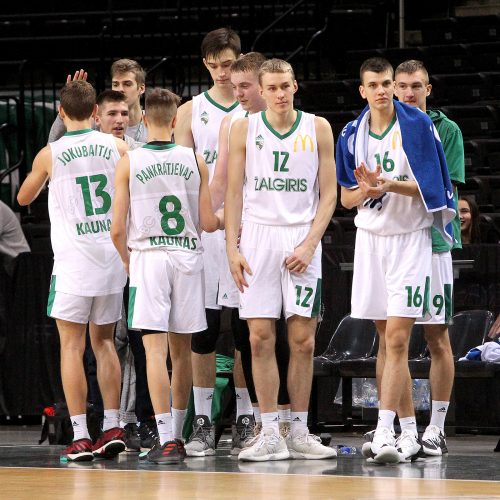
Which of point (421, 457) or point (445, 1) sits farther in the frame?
point (445, 1)

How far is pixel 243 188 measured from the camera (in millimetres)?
6895

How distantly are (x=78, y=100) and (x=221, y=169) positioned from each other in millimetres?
809

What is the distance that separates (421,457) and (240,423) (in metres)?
1.00

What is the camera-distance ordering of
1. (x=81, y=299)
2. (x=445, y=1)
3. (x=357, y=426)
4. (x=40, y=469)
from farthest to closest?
(x=445, y=1), (x=357, y=426), (x=81, y=299), (x=40, y=469)

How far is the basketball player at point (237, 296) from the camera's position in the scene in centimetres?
690

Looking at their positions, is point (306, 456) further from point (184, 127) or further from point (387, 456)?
point (184, 127)

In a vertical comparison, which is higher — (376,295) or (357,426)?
(376,295)

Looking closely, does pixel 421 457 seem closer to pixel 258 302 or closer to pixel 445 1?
pixel 258 302

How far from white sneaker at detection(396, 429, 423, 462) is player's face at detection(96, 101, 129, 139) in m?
2.28

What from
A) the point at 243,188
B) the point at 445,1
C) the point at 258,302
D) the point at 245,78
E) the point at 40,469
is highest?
the point at 445,1

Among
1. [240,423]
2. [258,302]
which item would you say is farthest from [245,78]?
[240,423]

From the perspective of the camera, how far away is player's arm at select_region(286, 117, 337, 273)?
22.1 feet

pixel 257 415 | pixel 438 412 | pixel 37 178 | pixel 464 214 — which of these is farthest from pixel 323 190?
pixel 464 214

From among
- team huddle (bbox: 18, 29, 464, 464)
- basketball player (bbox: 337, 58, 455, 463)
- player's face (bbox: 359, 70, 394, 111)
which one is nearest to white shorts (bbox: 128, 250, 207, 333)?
team huddle (bbox: 18, 29, 464, 464)
